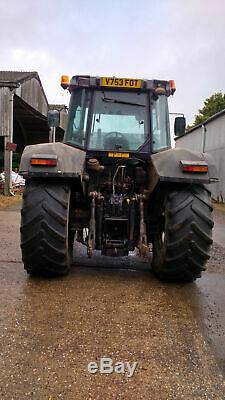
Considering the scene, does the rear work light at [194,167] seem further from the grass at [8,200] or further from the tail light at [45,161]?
the grass at [8,200]

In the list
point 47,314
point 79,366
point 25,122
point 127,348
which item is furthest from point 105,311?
point 25,122

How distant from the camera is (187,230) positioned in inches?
181

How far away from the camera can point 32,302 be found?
419 centimetres

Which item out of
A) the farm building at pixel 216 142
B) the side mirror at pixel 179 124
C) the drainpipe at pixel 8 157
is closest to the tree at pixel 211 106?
the farm building at pixel 216 142

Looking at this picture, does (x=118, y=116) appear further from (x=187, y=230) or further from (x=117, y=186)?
(x=187, y=230)

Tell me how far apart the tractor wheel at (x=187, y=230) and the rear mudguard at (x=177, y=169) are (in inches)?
8.1

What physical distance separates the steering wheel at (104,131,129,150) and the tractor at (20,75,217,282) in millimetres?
13

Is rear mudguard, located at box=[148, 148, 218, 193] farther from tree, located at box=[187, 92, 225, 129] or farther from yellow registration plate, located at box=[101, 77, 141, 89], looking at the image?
tree, located at box=[187, 92, 225, 129]

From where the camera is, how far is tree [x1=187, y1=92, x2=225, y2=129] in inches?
1734

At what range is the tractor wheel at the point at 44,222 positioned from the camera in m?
4.60

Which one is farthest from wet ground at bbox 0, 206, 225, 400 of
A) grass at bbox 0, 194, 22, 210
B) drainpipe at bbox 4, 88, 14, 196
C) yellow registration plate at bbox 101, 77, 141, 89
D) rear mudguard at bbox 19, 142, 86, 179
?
drainpipe at bbox 4, 88, 14, 196

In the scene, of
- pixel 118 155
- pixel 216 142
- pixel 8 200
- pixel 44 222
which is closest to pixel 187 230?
pixel 118 155

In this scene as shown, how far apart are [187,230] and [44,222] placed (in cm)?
149

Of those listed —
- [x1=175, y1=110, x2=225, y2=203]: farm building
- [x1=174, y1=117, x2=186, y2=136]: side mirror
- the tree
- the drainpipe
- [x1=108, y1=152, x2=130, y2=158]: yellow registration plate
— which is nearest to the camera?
[x1=108, y1=152, x2=130, y2=158]: yellow registration plate
